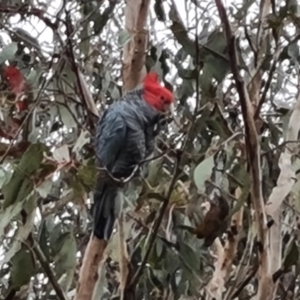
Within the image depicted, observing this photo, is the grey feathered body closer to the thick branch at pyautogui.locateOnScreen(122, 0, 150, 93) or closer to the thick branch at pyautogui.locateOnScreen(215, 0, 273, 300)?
the thick branch at pyautogui.locateOnScreen(122, 0, 150, 93)

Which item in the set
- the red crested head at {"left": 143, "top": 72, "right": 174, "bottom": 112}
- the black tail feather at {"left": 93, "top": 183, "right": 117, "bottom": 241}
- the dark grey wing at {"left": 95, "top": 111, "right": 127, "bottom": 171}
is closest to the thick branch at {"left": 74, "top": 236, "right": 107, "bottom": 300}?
the black tail feather at {"left": 93, "top": 183, "right": 117, "bottom": 241}

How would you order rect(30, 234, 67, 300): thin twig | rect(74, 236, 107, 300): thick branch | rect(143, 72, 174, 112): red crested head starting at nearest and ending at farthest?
rect(30, 234, 67, 300): thin twig < rect(74, 236, 107, 300): thick branch < rect(143, 72, 174, 112): red crested head

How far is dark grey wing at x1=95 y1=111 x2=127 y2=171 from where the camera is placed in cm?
137

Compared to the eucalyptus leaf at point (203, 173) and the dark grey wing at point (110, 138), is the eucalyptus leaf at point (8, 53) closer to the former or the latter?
the dark grey wing at point (110, 138)

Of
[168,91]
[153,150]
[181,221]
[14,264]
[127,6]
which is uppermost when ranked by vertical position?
[127,6]

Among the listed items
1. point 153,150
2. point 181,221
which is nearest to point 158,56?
point 153,150

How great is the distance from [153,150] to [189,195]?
0.50 ft

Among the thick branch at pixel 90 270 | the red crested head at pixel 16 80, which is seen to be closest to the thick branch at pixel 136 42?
the red crested head at pixel 16 80

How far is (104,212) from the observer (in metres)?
1.33

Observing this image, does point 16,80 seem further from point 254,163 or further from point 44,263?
point 254,163

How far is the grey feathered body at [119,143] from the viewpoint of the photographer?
4.36ft

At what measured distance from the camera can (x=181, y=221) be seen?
4.51 feet

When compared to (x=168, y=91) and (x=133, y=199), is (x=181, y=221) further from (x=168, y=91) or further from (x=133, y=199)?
(x=168, y=91)

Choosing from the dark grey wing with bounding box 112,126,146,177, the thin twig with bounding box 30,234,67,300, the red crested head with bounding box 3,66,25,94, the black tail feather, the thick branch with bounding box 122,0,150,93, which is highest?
the thick branch with bounding box 122,0,150,93
